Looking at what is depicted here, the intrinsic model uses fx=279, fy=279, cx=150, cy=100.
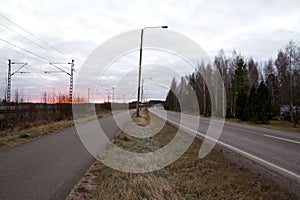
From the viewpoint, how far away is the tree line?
3481 centimetres

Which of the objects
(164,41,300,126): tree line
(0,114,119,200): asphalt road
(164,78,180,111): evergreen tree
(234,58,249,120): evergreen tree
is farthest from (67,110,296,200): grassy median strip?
(164,78,180,111): evergreen tree

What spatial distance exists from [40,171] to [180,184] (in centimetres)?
359

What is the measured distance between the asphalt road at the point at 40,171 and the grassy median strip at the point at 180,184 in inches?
16.0

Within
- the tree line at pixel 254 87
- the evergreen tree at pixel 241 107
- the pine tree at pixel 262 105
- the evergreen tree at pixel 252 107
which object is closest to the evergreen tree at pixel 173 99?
the tree line at pixel 254 87

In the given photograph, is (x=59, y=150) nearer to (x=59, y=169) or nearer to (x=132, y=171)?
(x=59, y=169)

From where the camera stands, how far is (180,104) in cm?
9488

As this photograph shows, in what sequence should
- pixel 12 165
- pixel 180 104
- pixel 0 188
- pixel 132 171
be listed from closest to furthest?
pixel 0 188
pixel 132 171
pixel 12 165
pixel 180 104

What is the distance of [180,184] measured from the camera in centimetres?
597

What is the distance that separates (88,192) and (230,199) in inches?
107

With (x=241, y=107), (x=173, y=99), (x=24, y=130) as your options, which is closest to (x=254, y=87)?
(x=241, y=107)

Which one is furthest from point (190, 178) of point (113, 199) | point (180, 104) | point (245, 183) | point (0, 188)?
point (180, 104)

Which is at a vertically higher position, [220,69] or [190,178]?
[220,69]

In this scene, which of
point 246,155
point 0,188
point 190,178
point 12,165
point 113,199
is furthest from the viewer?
point 246,155

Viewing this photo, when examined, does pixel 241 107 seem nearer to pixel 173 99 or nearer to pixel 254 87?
pixel 254 87
